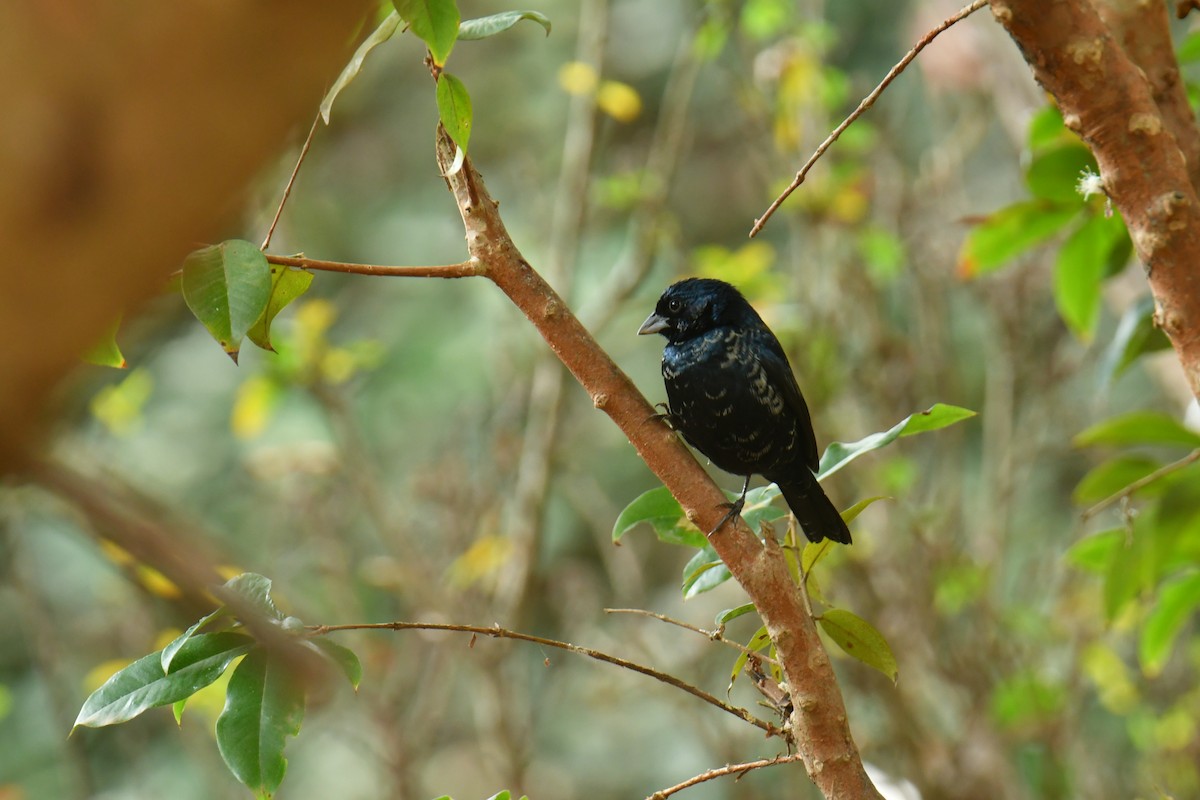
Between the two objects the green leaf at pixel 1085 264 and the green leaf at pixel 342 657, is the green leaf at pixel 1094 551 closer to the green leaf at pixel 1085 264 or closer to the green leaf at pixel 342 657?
the green leaf at pixel 1085 264

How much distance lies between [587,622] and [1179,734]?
2066mm

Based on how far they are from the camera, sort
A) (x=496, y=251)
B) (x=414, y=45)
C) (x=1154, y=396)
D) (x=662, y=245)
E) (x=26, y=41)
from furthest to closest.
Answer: (x=414, y=45)
(x=1154, y=396)
(x=662, y=245)
(x=496, y=251)
(x=26, y=41)

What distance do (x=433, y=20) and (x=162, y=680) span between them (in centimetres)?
79

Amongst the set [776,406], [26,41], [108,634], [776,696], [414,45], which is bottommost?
[776,696]

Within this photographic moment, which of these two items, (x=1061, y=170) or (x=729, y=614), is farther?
(x=1061, y=170)

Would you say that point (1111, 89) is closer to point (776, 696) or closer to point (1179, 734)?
point (776, 696)

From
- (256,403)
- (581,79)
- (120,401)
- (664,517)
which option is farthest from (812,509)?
(120,401)

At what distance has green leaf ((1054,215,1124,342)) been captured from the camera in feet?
6.99

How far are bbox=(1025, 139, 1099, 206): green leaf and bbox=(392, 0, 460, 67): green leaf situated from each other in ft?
4.02

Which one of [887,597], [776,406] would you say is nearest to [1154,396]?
[887,597]

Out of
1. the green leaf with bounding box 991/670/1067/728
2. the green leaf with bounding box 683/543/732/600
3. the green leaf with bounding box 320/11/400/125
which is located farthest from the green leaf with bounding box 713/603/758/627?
the green leaf with bounding box 991/670/1067/728

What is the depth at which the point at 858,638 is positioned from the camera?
1.46 m

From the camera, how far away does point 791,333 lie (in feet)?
12.0

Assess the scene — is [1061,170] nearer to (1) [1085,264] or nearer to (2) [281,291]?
(1) [1085,264]
